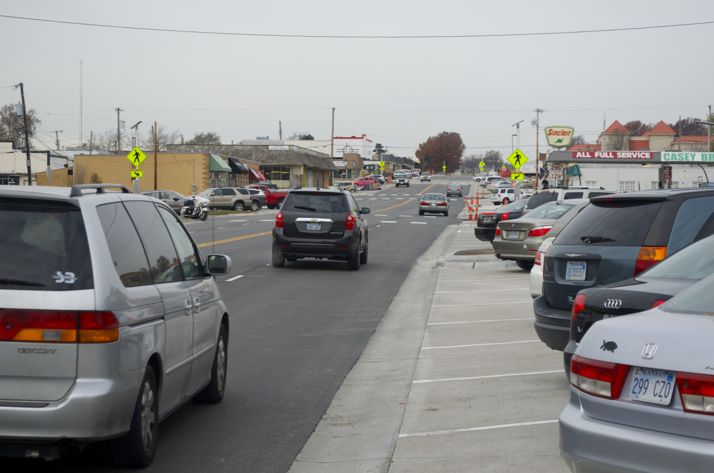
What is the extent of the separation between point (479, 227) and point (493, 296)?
1175 cm

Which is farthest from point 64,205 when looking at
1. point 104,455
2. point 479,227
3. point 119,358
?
point 479,227

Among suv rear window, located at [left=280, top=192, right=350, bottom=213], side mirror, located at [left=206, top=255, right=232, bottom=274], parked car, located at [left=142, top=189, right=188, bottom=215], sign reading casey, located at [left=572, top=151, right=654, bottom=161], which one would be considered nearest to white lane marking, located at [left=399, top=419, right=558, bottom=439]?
side mirror, located at [left=206, top=255, right=232, bottom=274]

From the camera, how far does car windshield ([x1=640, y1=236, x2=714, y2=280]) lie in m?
6.96

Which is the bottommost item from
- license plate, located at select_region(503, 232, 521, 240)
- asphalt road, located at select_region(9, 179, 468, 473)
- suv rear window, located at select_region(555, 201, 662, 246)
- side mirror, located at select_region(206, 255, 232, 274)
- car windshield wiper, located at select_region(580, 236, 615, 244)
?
asphalt road, located at select_region(9, 179, 468, 473)

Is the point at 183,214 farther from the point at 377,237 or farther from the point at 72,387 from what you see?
the point at 72,387

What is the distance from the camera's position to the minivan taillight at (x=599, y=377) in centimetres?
475

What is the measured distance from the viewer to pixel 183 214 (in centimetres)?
5025

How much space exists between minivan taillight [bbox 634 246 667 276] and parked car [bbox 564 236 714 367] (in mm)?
1781

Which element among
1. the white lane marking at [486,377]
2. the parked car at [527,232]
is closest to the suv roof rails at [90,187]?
the white lane marking at [486,377]

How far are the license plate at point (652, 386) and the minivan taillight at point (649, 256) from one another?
14.8 feet

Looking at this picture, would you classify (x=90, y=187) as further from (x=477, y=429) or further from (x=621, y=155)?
(x=621, y=155)

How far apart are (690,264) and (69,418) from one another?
434cm

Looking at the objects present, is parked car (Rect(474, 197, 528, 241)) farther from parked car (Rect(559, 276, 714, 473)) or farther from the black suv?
parked car (Rect(559, 276, 714, 473))

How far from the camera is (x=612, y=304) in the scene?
6996mm
